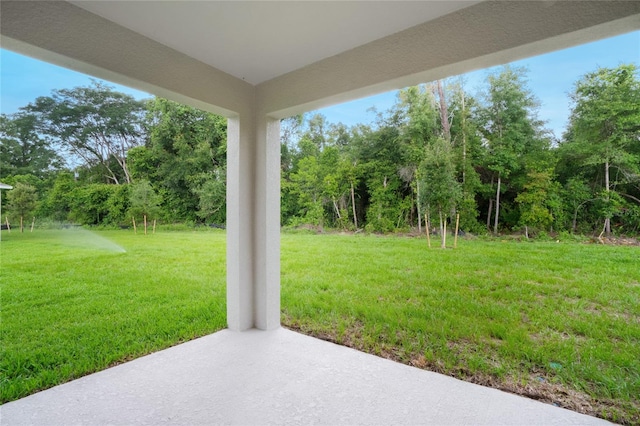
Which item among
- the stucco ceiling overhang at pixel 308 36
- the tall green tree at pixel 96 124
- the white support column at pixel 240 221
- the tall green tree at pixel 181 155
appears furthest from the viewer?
the tall green tree at pixel 181 155

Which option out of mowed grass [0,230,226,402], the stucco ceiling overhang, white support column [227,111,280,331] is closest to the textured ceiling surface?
the stucco ceiling overhang

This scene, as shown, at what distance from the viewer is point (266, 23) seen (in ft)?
6.17

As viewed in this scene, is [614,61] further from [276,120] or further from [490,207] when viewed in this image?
[276,120]

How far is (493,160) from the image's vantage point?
8.12ft

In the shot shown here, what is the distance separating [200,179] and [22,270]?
5.66ft

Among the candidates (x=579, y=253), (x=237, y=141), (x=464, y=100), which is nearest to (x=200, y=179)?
(x=237, y=141)

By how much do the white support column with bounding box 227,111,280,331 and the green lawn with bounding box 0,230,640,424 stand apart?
295 millimetres

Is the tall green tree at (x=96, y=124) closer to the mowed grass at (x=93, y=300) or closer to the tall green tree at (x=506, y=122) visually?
the mowed grass at (x=93, y=300)

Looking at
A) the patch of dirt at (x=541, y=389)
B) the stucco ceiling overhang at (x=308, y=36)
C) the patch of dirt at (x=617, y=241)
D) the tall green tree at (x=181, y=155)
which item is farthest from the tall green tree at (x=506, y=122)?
the tall green tree at (x=181, y=155)

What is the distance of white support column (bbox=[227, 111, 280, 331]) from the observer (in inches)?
113

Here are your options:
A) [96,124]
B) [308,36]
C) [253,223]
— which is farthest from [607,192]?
[96,124]

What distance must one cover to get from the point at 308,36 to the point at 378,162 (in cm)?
139

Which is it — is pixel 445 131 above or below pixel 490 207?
above

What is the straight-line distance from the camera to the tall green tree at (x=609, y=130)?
200 centimetres
